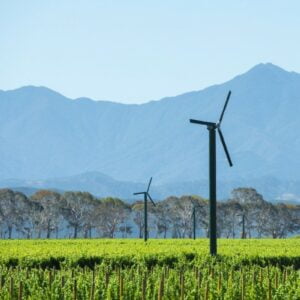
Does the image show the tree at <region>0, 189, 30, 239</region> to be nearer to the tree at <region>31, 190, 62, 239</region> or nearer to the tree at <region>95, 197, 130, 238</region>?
the tree at <region>31, 190, 62, 239</region>

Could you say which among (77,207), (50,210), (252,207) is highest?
(252,207)

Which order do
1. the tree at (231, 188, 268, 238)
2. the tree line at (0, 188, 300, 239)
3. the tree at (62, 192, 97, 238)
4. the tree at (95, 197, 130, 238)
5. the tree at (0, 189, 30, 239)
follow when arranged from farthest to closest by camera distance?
the tree at (231, 188, 268, 238) < the tree at (62, 192, 97, 238) < the tree at (95, 197, 130, 238) < the tree line at (0, 188, 300, 239) < the tree at (0, 189, 30, 239)

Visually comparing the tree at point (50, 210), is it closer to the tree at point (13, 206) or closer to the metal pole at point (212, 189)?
the tree at point (13, 206)

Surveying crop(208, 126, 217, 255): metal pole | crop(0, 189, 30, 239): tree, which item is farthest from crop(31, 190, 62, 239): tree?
crop(208, 126, 217, 255): metal pole

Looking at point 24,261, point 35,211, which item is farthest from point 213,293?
point 35,211

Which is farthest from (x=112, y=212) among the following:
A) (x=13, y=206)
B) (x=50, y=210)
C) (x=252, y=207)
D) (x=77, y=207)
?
(x=252, y=207)

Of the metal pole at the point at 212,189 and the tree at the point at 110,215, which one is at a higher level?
the tree at the point at 110,215

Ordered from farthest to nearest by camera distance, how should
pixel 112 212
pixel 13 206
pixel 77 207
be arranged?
1. pixel 112 212
2. pixel 77 207
3. pixel 13 206

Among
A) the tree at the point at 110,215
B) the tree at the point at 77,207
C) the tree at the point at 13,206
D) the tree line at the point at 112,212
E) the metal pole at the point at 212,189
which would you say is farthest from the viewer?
the tree at the point at 77,207

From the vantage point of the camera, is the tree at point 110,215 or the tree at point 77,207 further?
the tree at point 77,207

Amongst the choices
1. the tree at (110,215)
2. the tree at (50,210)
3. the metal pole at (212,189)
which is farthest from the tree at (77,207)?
the metal pole at (212,189)

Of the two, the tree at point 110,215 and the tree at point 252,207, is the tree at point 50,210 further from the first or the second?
the tree at point 252,207

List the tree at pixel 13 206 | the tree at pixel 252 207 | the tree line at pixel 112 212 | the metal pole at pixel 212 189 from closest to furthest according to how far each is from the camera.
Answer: the metal pole at pixel 212 189, the tree at pixel 13 206, the tree line at pixel 112 212, the tree at pixel 252 207

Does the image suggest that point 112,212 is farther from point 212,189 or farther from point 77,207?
point 212,189
